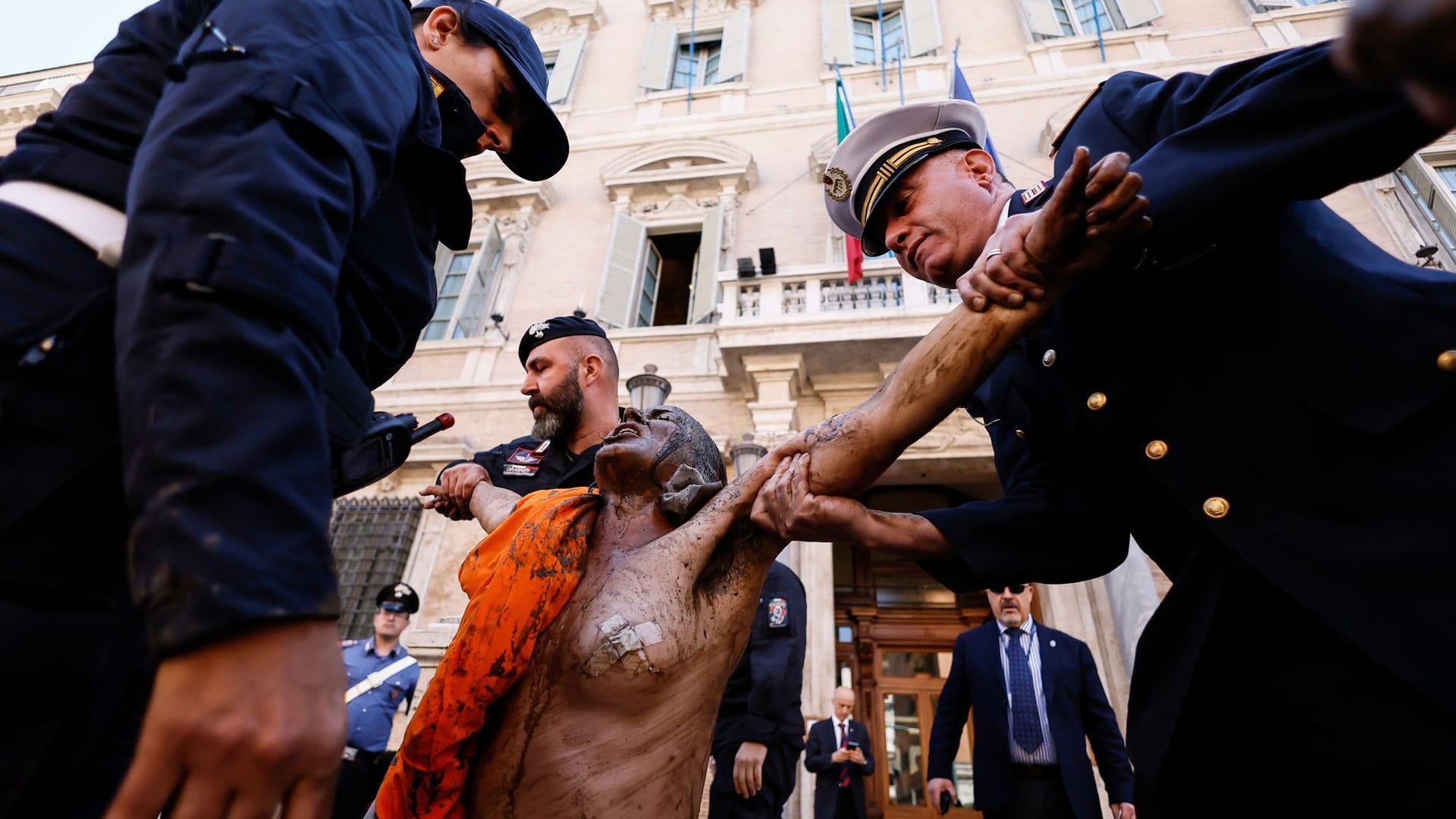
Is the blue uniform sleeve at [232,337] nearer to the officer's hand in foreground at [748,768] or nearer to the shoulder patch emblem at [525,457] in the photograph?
the shoulder patch emblem at [525,457]

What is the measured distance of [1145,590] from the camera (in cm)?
573

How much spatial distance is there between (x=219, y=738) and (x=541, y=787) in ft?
3.09

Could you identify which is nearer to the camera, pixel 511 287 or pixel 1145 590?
pixel 1145 590

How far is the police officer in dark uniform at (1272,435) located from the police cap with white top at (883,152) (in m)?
0.55

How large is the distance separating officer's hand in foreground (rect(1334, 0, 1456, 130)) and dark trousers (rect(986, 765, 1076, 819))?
430cm

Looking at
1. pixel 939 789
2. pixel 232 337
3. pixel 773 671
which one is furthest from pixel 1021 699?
pixel 232 337

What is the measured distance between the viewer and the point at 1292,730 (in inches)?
44.7

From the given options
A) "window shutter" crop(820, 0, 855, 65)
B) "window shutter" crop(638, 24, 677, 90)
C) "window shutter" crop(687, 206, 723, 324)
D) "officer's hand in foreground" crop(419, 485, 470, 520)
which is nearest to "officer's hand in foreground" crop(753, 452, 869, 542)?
"officer's hand in foreground" crop(419, 485, 470, 520)

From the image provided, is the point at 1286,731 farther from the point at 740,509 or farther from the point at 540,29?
the point at 540,29

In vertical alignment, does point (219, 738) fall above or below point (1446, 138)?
below

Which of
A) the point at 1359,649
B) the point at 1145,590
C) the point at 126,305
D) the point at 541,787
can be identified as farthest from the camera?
the point at 1145,590

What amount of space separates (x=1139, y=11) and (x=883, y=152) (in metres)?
11.5

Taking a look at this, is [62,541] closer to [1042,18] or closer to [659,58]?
[659,58]

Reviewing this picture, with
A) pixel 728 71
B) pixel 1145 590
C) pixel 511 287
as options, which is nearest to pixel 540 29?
pixel 728 71
